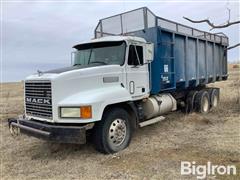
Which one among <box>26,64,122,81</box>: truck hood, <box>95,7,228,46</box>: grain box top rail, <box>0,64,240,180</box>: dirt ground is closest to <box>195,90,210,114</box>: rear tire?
<box>0,64,240,180</box>: dirt ground

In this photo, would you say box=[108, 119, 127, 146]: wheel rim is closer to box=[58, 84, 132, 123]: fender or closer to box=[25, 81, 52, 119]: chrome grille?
box=[58, 84, 132, 123]: fender

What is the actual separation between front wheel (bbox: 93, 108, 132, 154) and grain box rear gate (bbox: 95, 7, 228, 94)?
190 cm

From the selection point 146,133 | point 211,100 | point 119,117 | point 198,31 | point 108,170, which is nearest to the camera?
point 108,170

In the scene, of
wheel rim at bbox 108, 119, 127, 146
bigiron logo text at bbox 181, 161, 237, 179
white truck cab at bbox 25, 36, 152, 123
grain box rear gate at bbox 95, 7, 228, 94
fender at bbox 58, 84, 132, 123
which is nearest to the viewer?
bigiron logo text at bbox 181, 161, 237, 179

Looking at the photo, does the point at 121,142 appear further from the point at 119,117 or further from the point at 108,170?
the point at 108,170

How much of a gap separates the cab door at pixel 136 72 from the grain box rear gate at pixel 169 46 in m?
0.51

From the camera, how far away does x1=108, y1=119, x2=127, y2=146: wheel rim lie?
6734mm

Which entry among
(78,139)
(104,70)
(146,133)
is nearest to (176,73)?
(146,133)

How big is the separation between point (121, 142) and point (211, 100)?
22.6 feet

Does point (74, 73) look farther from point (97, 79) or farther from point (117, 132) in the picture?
point (117, 132)

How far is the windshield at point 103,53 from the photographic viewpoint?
297 inches

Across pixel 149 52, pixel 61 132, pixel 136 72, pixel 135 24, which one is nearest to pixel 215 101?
pixel 135 24

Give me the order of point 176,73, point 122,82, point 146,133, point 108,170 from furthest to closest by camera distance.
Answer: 1. point 176,73
2. point 146,133
3. point 122,82
4. point 108,170

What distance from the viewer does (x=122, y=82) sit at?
7438 millimetres
